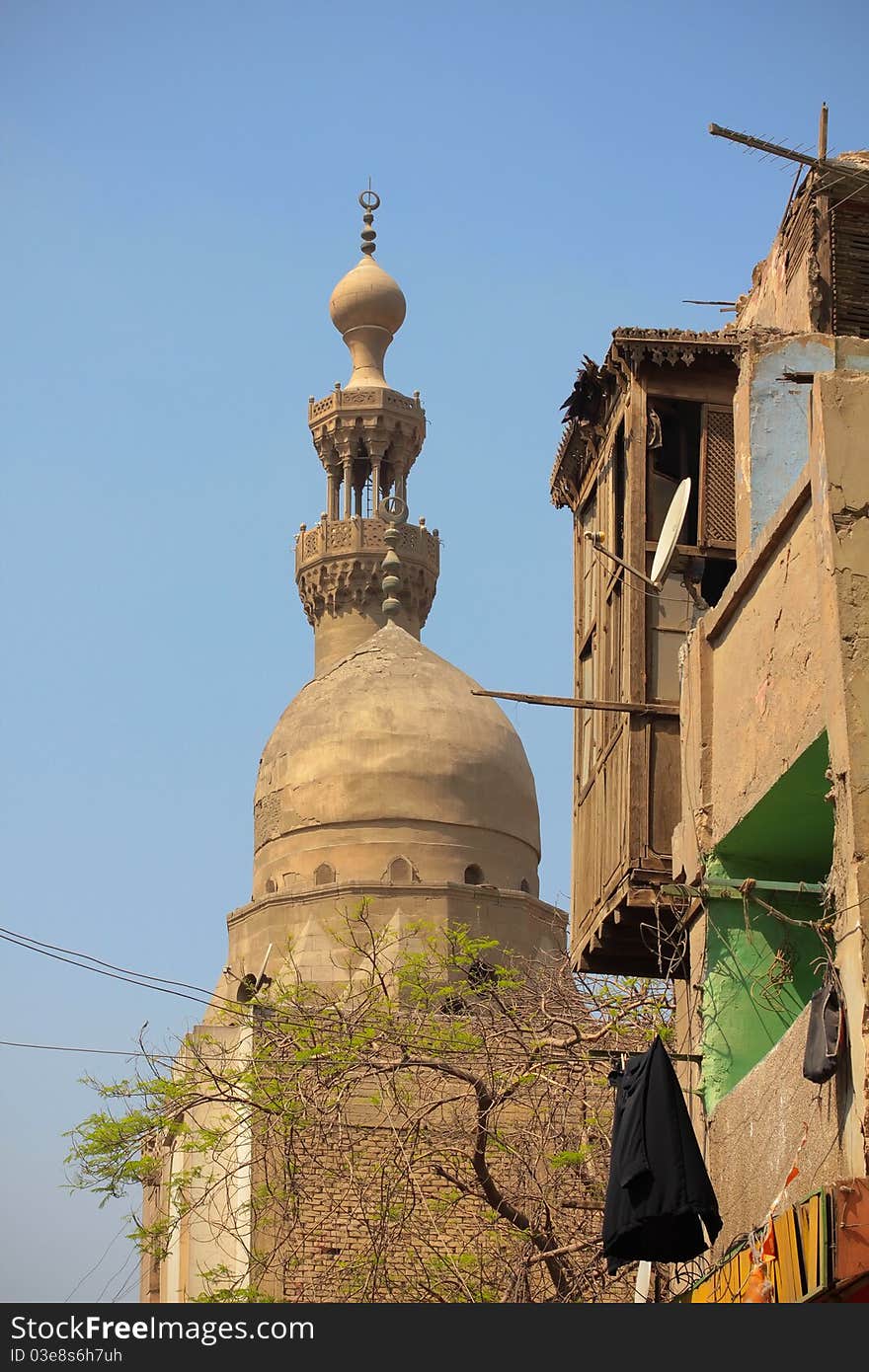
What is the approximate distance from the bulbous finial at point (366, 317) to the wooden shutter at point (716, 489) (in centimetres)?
2431

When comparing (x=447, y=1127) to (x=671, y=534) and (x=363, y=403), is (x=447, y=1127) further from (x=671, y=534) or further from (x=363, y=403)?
(x=363, y=403)

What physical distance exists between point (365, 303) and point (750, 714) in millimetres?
28589

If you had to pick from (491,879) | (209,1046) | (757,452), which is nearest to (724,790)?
(757,452)

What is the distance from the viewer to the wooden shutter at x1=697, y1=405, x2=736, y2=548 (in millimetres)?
14266

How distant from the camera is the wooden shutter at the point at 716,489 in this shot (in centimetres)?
1427

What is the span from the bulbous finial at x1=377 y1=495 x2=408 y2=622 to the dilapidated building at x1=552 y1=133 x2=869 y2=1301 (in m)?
17.7

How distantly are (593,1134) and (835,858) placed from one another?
25.9ft

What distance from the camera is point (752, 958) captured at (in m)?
11.4

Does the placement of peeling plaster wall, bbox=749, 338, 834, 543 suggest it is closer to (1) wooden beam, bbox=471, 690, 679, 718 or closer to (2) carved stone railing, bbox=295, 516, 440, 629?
(1) wooden beam, bbox=471, 690, 679, 718

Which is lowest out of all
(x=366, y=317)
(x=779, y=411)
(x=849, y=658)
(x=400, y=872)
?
(x=849, y=658)

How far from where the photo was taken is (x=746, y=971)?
37.4ft

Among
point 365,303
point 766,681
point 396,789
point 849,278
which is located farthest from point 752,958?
point 365,303

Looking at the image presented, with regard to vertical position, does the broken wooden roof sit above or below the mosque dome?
below

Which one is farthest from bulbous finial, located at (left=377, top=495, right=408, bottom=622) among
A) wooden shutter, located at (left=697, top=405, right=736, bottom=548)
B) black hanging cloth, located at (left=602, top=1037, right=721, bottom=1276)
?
black hanging cloth, located at (left=602, top=1037, right=721, bottom=1276)
